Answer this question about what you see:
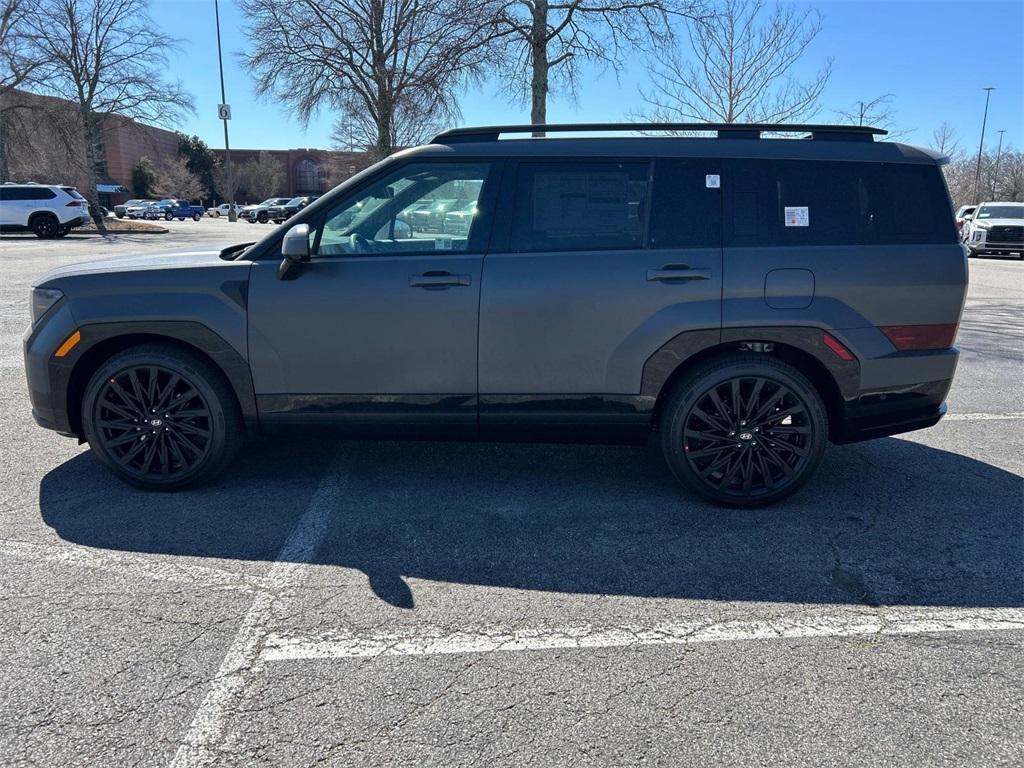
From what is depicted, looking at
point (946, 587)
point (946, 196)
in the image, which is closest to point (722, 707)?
point (946, 587)

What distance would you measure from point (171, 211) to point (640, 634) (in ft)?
216

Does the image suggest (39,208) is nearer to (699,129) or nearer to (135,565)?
(135,565)

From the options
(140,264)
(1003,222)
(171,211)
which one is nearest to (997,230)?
(1003,222)

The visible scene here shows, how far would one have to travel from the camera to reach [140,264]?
4.31 metres

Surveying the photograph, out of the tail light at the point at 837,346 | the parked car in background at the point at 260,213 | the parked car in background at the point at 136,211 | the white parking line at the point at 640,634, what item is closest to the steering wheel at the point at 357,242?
the white parking line at the point at 640,634

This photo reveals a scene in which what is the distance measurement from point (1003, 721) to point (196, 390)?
385 cm

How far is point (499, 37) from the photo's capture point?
1617cm

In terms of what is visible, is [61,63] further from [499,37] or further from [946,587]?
[946,587]

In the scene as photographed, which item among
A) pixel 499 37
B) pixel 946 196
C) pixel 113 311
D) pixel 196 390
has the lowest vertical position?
pixel 196 390

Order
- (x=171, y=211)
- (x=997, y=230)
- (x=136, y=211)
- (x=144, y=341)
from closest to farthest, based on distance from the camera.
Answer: (x=144, y=341) < (x=997, y=230) < (x=136, y=211) < (x=171, y=211)

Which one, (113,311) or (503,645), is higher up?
(113,311)

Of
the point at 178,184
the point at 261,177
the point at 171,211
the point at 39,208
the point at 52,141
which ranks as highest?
the point at 261,177

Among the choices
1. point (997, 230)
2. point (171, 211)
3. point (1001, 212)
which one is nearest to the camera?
point (997, 230)

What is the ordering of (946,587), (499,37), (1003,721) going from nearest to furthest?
1. (1003,721)
2. (946,587)
3. (499,37)
